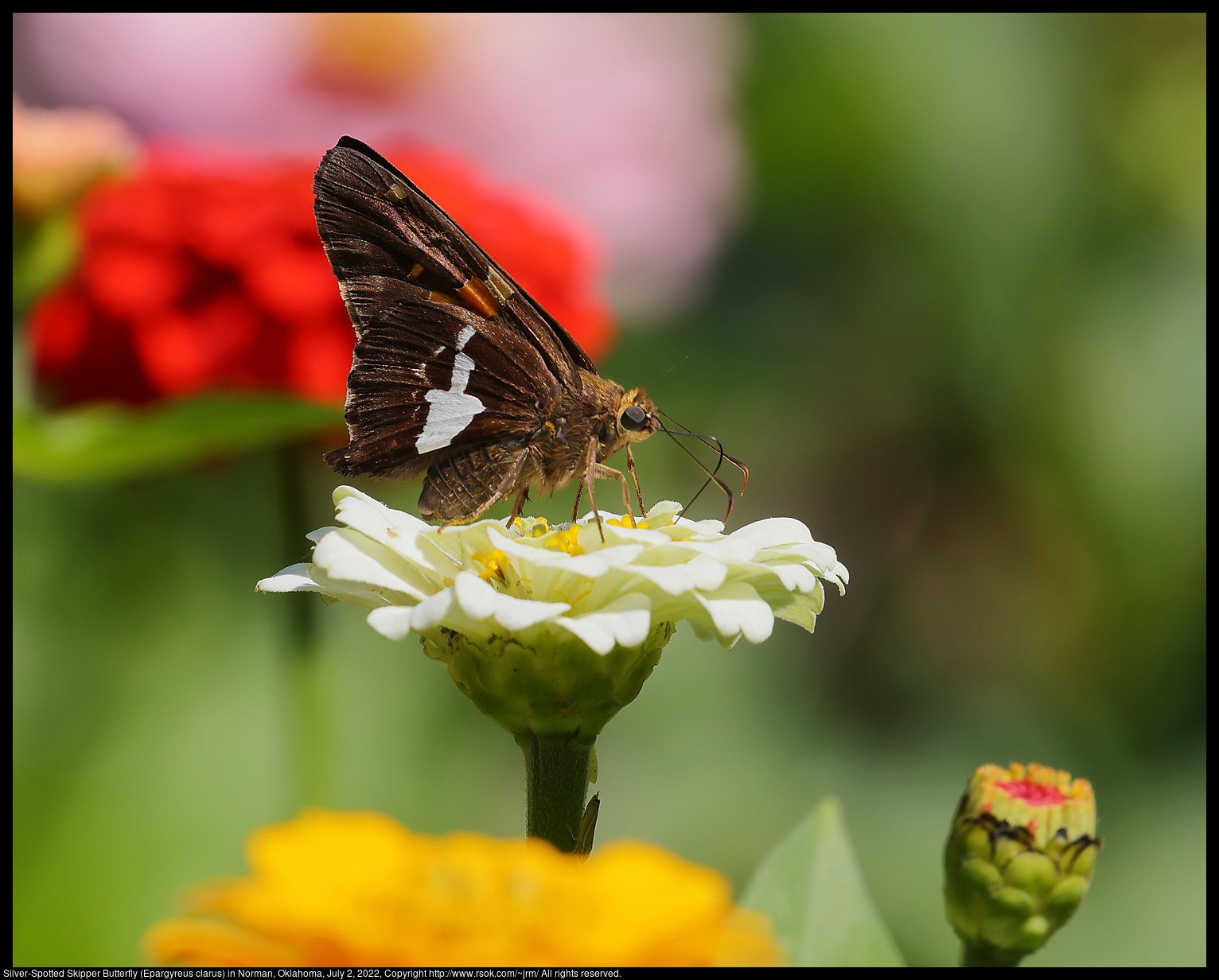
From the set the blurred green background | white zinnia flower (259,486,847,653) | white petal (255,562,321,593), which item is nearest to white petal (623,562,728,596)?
white zinnia flower (259,486,847,653)

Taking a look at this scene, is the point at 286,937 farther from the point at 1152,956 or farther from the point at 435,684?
the point at 1152,956

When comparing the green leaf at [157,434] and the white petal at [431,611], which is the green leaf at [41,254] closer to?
the green leaf at [157,434]

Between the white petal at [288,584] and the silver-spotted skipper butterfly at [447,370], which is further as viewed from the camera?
the silver-spotted skipper butterfly at [447,370]

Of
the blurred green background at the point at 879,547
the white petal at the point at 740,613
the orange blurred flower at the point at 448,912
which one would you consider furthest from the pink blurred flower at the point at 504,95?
the orange blurred flower at the point at 448,912

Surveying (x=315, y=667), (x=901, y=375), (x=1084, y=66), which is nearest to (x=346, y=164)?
(x=315, y=667)

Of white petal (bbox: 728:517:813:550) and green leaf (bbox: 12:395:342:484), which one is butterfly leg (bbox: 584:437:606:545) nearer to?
white petal (bbox: 728:517:813:550)

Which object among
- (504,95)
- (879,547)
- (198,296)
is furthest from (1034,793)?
(504,95)

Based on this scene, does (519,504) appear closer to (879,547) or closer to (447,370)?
(447,370)
